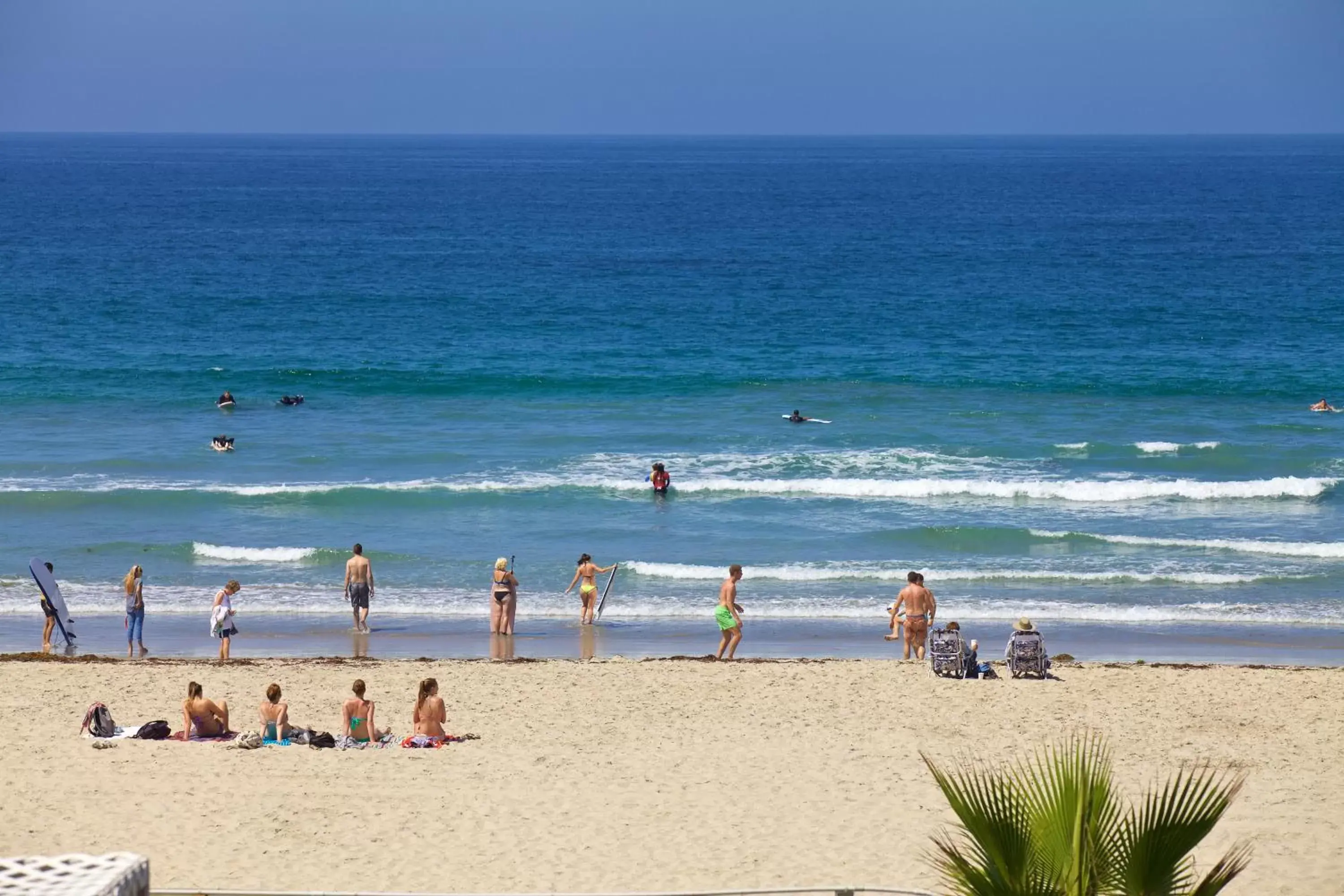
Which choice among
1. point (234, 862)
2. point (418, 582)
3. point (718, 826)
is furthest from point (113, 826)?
point (418, 582)

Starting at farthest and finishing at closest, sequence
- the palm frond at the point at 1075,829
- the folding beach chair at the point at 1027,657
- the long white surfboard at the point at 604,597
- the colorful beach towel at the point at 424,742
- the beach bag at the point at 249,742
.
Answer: the long white surfboard at the point at 604,597 → the folding beach chair at the point at 1027,657 → the colorful beach towel at the point at 424,742 → the beach bag at the point at 249,742 → the palm frond at the point at 1075,829

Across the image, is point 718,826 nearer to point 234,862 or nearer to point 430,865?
point 430,865

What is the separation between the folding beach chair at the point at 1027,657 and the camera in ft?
51.6

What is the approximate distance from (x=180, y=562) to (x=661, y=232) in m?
57.0

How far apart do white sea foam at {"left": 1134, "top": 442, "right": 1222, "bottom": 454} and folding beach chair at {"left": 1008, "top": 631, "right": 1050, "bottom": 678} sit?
1517cm

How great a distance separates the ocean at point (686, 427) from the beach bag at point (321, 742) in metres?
5.46

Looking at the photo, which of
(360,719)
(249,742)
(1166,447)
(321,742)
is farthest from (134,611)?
(1166,447)

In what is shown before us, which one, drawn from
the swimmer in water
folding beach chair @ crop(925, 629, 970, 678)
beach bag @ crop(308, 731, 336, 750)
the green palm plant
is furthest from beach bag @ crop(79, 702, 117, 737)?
the swimmer in water

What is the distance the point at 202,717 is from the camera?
44.3 ft

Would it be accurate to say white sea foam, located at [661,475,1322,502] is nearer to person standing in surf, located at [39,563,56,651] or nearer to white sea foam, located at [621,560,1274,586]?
white sea foam, located at [621,560,1274,586]

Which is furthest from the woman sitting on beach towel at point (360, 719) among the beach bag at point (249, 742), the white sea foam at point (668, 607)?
the white sea foam at point (668, 607)

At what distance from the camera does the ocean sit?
21516 millimetres

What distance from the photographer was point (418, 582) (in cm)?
2178

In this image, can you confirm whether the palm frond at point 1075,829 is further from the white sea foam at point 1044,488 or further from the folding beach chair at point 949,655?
the white sea foam at point 1044,488
